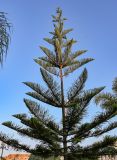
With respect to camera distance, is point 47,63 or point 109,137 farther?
point 47,63

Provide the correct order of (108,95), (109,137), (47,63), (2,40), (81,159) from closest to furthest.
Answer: (2,40) < (109,137) < (81,159) < (47,63) < (108,95)

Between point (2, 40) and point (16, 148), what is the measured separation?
386 inches

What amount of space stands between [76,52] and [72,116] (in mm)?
2744

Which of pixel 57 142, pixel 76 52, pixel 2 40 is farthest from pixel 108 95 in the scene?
pixel 2 40

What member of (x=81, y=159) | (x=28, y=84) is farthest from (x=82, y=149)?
(x=28, y=84)

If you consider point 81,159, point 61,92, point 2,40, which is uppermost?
point 61,92

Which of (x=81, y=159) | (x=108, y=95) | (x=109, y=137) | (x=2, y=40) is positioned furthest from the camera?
(x=108, y=95)

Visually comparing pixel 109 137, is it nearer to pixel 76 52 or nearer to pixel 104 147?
pixel 104 147

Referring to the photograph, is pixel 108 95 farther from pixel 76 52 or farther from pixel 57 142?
pixel 57 142

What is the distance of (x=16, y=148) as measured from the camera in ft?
42.4

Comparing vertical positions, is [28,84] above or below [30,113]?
above

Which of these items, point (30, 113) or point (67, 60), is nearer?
point (30, 113)

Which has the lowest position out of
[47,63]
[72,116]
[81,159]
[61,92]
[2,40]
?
[2,40]

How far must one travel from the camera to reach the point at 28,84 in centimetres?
1332
